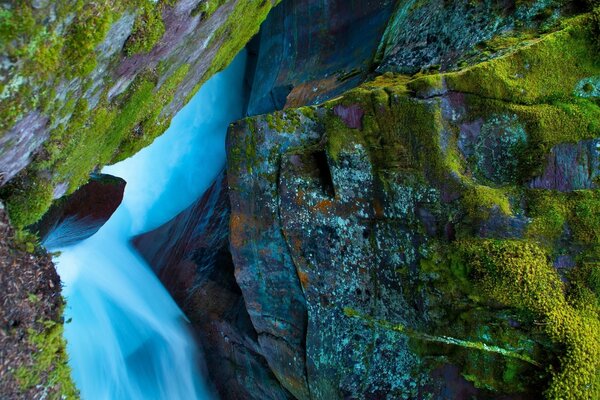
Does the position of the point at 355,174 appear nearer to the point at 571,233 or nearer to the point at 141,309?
the point at 571,233

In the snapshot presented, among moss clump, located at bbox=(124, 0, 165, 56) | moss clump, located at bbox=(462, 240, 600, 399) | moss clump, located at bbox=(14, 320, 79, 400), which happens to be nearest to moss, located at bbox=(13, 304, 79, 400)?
moss clump, located at bbox=(14, 320, 79, 400)

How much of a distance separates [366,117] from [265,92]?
6.25 meters

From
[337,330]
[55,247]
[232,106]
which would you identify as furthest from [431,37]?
[232,106]

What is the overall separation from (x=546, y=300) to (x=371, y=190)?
227cm

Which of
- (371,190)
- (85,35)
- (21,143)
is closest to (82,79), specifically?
(85,35)

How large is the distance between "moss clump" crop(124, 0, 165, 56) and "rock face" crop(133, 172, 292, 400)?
4969 mm

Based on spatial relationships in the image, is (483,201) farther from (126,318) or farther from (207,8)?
(126,318)

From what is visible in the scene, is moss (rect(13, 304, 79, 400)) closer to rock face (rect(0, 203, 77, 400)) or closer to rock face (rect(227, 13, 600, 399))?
rock face (rect(0, 203, 77, 400))

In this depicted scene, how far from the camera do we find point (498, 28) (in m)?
6.46

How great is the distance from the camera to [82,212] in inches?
324

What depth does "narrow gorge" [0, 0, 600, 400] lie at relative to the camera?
409 centimetres

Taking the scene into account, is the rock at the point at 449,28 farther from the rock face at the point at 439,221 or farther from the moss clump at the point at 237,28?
the moss clump at the point at 237,28

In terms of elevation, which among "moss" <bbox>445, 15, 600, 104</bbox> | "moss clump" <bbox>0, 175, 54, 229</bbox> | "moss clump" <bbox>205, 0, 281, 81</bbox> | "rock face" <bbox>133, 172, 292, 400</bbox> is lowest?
"rock face" <bbox>133, 172, 292, 400</bbox>

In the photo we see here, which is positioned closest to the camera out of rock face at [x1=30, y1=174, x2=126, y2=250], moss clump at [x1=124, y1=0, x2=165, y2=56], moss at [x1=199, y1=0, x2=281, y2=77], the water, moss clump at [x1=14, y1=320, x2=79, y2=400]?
moss clump at [x1=14, y1=320, x2=79, y2=400]
